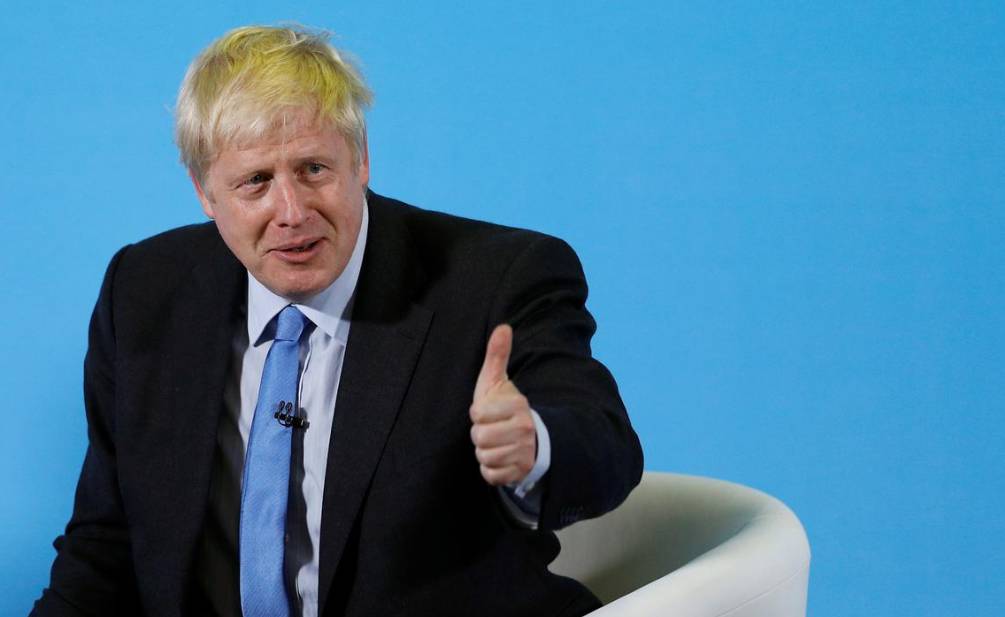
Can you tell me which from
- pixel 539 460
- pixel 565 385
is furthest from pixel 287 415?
pixel 539 460

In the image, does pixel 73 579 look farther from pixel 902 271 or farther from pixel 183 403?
pixel 902 271

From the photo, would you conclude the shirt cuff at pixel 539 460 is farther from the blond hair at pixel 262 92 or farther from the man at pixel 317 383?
the blond hair at pixel 262 92

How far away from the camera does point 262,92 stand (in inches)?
75.7

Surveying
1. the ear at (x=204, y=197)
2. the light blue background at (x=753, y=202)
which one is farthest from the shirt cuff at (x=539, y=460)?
the light blue background at (x=753, y=202)

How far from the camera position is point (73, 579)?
218cm

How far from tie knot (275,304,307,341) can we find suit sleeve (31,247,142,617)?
0.31 metres

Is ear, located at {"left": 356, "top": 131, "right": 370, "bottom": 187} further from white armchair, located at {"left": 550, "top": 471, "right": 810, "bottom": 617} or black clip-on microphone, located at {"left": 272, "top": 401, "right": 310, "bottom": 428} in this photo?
white armchair, located at {"left": 550, "top": 471, "right": 810, "bottom": 617}

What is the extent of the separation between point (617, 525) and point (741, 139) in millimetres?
1459

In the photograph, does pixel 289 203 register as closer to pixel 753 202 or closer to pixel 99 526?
pixel 99 526

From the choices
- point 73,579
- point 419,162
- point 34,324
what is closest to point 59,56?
point 34,324

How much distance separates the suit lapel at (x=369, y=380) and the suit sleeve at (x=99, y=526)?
0.42 metres

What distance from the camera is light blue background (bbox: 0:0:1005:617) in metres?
3.42

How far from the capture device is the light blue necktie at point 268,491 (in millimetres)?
2021

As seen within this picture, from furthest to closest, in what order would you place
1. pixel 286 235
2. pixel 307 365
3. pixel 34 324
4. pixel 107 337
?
1. pixel 34 324
2. pixel 107 337
3. pixel 307 365
4. pixel 286 235
